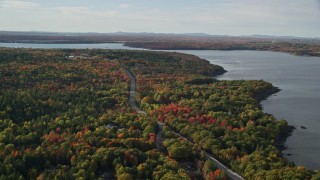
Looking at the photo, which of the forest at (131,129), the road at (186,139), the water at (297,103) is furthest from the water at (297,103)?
the road at (186,139)

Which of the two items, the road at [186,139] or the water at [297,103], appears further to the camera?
the water at [297,103]

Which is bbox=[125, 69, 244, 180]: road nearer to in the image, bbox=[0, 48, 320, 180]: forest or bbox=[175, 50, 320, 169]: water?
bbox=[0, 48, 320, 180]: forest

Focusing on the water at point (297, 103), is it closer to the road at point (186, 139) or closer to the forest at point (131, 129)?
the forest at point (131, 129)

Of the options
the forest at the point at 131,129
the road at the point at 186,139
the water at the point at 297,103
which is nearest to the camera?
the forest at the point at 131,129

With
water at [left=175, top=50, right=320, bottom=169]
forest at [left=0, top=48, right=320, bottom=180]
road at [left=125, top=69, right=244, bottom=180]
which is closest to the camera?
forest at [left=0, top=48, right=320, bottom=180]

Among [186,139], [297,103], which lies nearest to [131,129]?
[186,139]

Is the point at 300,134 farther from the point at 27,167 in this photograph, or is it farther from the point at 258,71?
the point at 258,71

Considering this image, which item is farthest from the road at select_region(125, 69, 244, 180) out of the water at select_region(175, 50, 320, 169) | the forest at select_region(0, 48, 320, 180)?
the water at select_region(175, 50, 320, 169)

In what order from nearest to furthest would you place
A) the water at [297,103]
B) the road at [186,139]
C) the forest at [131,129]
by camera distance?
the forest at [131,129] → the road at [186,139] → the water at [297,103]
